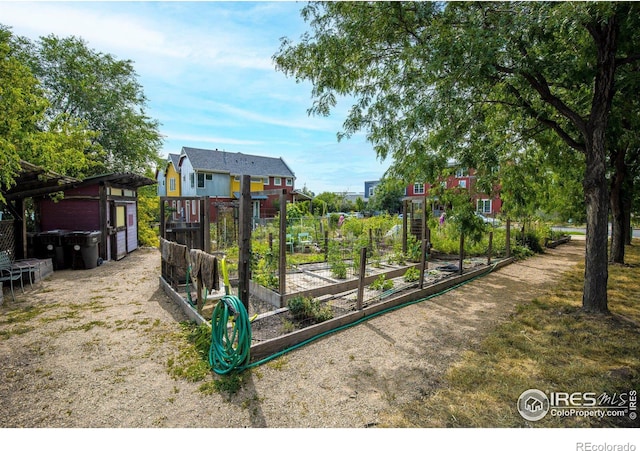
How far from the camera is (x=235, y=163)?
2728cm

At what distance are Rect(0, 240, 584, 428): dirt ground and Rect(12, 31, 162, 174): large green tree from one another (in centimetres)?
1098

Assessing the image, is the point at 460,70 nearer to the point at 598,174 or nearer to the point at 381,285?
the point at 598,174

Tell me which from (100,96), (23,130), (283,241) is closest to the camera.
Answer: (283,241)

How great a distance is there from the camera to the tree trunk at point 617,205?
9.20m

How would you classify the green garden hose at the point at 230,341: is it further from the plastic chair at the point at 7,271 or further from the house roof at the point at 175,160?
the house roof at the point at 175,160

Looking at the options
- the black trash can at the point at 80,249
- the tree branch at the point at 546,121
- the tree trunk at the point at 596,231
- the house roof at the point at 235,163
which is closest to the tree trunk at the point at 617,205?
the tree branch at the point at 546,121

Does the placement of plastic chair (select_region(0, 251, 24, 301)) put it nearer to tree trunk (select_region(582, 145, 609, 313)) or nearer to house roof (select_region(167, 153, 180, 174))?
tree trunk (select_region(582, 145, 609, 313))

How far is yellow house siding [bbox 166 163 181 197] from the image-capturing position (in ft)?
92.7

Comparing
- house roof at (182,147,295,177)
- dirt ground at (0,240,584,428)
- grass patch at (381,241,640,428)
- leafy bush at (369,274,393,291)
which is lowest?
dirt ground at (0,240,584,428)

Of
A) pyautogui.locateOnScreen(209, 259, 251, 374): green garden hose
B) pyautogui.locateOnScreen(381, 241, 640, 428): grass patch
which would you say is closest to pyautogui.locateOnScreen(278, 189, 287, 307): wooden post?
pyautogui.locateOnScreen(209, 259, 251, 374): green garden hose

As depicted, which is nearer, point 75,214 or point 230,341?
point 230,341

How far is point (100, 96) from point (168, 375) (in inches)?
621

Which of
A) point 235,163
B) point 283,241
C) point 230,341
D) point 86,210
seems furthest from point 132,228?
point 235,163

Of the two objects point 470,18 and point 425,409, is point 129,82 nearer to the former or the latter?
point 470,18
